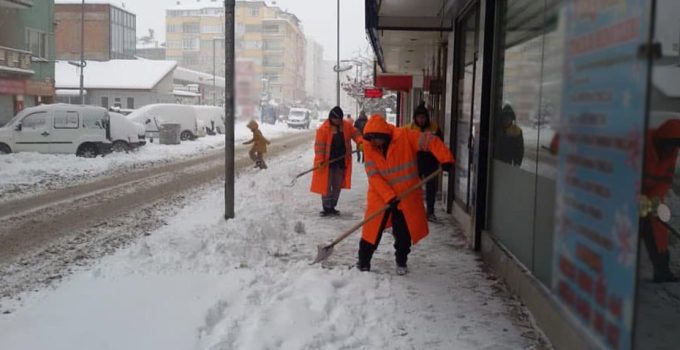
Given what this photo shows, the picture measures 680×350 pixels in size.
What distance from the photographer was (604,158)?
1.82m

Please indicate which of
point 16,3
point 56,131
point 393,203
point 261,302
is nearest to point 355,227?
point 393,203

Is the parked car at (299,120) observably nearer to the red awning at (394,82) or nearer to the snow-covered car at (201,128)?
the snow-covered car at (201,128)

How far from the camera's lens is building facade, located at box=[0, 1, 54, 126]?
1168 inches

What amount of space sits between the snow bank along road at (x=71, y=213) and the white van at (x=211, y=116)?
18.5 metres

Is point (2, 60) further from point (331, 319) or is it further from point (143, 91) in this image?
point (331, 319)

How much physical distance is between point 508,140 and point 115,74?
5259 centimetres

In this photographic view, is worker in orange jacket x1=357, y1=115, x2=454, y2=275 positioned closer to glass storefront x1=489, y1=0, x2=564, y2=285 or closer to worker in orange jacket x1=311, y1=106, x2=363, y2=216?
glass storefront x1=489, y1=0, x2=564, y2=285

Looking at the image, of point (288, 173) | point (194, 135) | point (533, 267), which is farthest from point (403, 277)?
point (194, 135)

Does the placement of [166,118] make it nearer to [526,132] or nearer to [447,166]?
[447,166]

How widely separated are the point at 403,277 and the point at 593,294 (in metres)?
4.23

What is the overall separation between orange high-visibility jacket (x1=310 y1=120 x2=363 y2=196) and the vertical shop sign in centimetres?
754

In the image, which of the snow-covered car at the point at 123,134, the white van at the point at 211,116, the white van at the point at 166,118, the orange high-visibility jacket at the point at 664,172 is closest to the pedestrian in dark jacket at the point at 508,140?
the orange high-visibility jacket at the point at 664,172

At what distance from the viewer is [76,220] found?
9.30 meters

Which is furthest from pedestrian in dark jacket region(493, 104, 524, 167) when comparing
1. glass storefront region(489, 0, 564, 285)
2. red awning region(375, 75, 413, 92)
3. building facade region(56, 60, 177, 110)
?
building facade region(56, 60, 177, 110)
